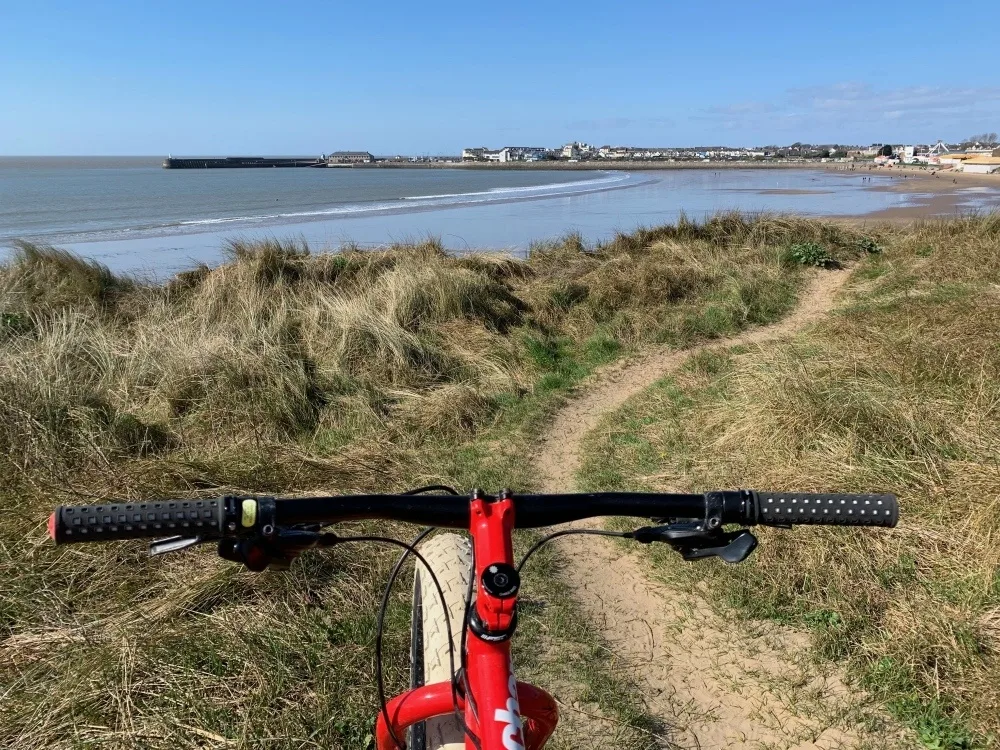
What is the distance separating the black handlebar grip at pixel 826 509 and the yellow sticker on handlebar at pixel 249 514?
103cm

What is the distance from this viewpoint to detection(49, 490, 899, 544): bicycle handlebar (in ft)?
4.26

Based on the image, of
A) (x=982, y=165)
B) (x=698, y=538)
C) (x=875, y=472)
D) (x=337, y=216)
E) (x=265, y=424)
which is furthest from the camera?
(x=982, y=165)

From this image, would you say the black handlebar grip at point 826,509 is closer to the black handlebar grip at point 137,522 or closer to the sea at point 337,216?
the black handlebar grip at point 137,522

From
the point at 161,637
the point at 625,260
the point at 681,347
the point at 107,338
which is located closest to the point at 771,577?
the point at 161,637

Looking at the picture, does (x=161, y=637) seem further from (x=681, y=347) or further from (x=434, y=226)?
(x=434, y=226)

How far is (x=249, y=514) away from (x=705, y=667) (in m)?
2.79

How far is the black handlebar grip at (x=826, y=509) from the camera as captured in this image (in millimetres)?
1444

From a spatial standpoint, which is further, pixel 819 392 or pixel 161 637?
pixel 819 392

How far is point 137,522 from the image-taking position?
130 cm

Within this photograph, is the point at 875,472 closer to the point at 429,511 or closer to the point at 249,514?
the point at 429,511

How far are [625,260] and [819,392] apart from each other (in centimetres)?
739

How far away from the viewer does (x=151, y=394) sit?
20.0 feet

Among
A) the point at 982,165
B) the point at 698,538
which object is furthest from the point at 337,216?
the point at 982,165

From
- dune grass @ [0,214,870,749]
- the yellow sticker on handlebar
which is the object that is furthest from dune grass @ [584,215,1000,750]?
the yellow sticker on handlebar
